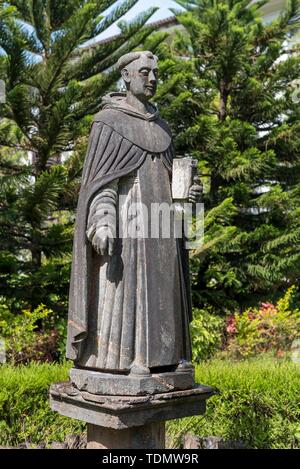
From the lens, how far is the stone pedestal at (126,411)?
2.98m

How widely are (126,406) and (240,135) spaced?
782cm

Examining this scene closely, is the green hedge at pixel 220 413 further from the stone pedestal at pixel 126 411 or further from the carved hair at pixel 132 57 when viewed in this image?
the carved hair at pixel 132 57

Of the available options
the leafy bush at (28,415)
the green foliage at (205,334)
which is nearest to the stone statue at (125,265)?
the leafy bush at (28,415)

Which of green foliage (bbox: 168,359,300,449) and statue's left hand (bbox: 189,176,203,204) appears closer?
statue's left hand (bbox: 189,176,203,204)

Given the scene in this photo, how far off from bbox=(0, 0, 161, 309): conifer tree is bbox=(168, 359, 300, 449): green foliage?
11.8ft

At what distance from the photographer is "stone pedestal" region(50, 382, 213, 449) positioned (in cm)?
298

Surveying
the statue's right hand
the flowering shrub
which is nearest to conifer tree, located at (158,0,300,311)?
the flowering shrub

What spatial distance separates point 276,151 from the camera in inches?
422

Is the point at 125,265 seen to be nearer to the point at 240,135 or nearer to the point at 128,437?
the point at 128,437

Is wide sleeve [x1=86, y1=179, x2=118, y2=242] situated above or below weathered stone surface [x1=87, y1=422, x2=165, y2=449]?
above

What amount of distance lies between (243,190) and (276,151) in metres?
1.45

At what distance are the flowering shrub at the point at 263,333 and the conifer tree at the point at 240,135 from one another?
915mm

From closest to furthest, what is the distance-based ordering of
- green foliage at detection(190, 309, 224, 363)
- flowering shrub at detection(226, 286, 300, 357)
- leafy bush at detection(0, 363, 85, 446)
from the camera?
1. leafy bush at detection(0, 363, 85, 446)
2. green foliage at detection(190, 309, 224, 363)
3. flowering shrub at detection(226, 286, 300, 357)

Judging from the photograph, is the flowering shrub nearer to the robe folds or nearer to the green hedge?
the green hedge
